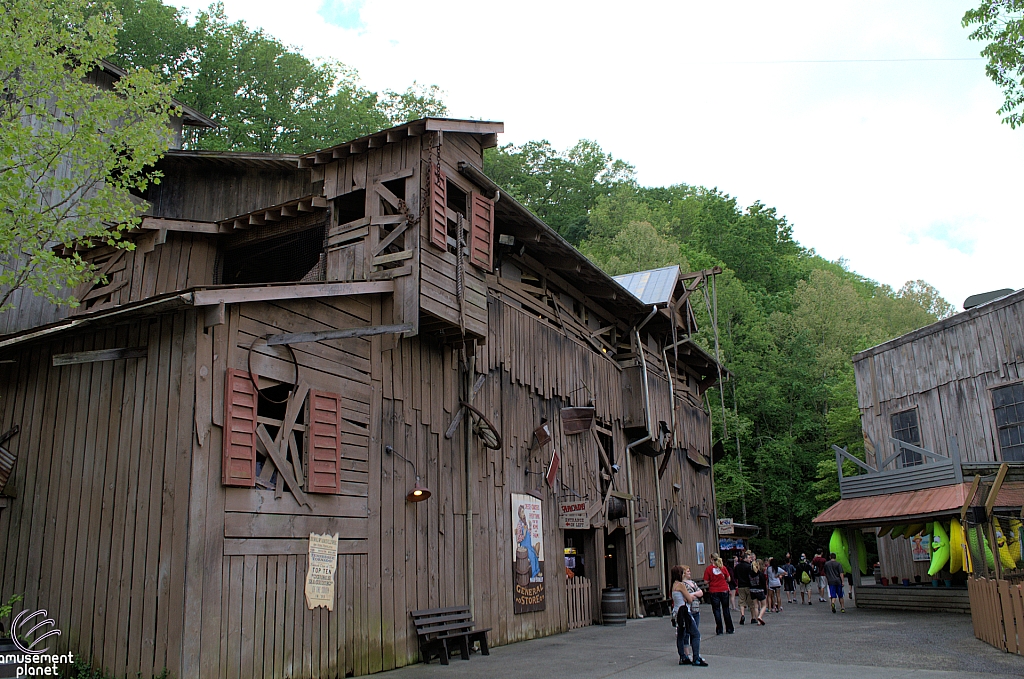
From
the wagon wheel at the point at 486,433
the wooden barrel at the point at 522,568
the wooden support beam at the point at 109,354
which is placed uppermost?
the wooden support beam at the point at 109,354

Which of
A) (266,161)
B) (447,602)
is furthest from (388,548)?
(266,161)

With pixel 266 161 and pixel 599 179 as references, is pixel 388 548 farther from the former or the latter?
pixel 599 179

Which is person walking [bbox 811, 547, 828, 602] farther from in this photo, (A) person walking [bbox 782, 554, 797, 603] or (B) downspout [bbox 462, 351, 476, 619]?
(B) downspout [bbox 462, 351, 476, 619]

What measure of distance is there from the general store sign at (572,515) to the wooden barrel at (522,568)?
5.96 feet

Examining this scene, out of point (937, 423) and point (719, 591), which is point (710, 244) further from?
point (719, 591)

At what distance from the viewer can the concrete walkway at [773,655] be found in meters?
10.7

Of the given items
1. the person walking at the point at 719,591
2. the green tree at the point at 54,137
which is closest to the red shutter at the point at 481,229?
the green tree at the point at 54,137

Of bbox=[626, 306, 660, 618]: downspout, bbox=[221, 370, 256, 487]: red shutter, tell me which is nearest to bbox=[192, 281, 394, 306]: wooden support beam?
bbox=[221, 370, 256, 487]: red shutter

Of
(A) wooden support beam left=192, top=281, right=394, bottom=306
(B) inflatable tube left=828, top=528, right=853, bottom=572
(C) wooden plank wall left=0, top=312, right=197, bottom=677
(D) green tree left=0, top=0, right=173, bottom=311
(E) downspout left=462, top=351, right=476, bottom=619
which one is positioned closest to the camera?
(C) wooden plank wall left=0, top=312, right=197, bottom=677

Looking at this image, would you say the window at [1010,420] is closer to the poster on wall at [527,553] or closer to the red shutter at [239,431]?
the poster on wall at [527,553]

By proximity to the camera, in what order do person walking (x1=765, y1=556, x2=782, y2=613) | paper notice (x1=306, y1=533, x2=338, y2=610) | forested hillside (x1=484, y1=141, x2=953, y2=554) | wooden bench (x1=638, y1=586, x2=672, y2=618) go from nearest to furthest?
paper notice (x1=306, y1=533, x2=338, y2=610) < wooden bench (x1=638, y1=586, x2=672, y2=618) < person walking (x1=765, y1=556, x2=782, y2=613) < forested hillside (x1=484, y1=141, x2=953, y2=554)

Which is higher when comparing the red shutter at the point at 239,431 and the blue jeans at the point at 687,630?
the red shutter at the point at 239,431

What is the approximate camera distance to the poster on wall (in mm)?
15258

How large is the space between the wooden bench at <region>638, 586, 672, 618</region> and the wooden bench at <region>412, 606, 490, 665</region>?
8.39m
